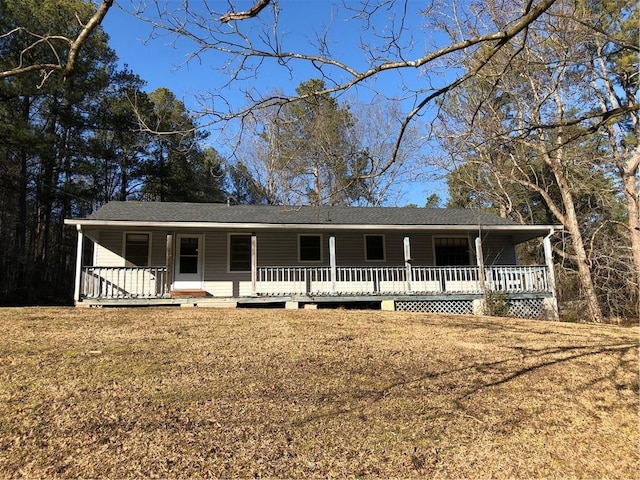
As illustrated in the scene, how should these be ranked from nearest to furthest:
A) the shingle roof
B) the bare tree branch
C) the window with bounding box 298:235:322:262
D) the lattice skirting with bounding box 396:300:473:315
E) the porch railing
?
the bare tree branch
the porch railing
the shingle roof
the lattice skirting with bounding box 396:300:473:315
the window with bounding box 298:235:322:262

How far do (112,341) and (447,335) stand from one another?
6158 mm

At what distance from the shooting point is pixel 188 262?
14367 millimetres

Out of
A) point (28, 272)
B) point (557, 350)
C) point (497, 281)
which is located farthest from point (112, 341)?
point (28, 272)

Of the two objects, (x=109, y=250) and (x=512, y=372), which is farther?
(x=109, y=250)

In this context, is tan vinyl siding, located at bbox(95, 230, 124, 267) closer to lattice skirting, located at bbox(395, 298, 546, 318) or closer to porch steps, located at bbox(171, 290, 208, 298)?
porch steps, located at bbox(171, 290, 208, 298)

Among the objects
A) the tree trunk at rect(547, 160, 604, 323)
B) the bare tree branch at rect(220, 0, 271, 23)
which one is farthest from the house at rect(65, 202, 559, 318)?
the bare tree branch at rect(220, 0, 271, 23)

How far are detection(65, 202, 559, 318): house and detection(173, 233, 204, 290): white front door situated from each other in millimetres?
32

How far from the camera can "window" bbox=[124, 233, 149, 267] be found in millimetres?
14109

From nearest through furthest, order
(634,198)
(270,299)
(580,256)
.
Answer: (270,299) < (634,198) < (580,256)

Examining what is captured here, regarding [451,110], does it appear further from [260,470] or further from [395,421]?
[260,470]

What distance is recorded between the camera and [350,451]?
3920mm

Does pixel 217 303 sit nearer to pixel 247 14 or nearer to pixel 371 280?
pixel 371 280

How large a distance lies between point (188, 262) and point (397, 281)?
22.9 ft

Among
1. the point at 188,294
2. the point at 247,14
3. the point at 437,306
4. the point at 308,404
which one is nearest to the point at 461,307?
the point at 437,306
